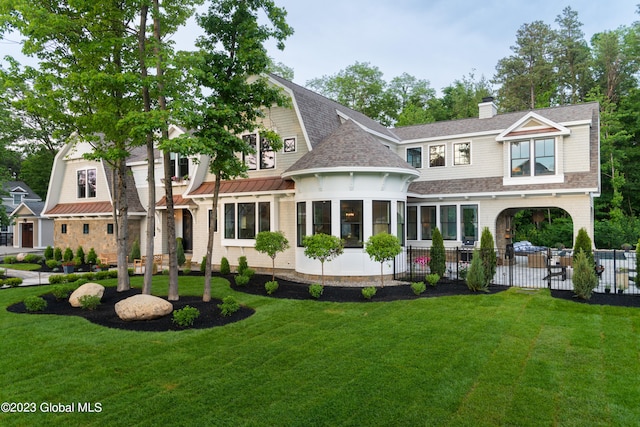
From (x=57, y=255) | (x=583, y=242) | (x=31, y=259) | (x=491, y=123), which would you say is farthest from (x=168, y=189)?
(x=31, y=259)

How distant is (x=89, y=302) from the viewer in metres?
9.66

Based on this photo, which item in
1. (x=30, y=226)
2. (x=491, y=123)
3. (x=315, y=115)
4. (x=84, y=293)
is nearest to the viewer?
(x=84, y=293)

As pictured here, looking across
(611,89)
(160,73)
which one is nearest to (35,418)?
(160,73)

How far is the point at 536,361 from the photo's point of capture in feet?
19.9

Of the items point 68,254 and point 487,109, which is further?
point 487,109

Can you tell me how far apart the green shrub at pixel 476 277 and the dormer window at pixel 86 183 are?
20.6 metres

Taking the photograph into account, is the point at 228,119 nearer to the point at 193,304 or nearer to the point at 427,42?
the point at 193,304

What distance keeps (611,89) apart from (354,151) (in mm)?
32822

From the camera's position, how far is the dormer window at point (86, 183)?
2216cm

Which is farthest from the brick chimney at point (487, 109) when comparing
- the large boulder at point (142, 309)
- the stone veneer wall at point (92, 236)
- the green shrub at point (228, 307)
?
the stone veneer wall at point (92, 236)

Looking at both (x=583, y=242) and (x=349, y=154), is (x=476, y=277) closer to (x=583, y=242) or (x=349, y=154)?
(x=583, y=242)

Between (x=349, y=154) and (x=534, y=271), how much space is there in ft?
29.3

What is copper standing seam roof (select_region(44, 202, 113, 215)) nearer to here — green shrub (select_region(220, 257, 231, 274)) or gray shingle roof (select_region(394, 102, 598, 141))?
green shrub (select_region(220, 257, 231, 274))

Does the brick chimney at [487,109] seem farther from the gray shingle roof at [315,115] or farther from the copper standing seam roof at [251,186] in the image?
the copper standing seam roof at [251,186]
